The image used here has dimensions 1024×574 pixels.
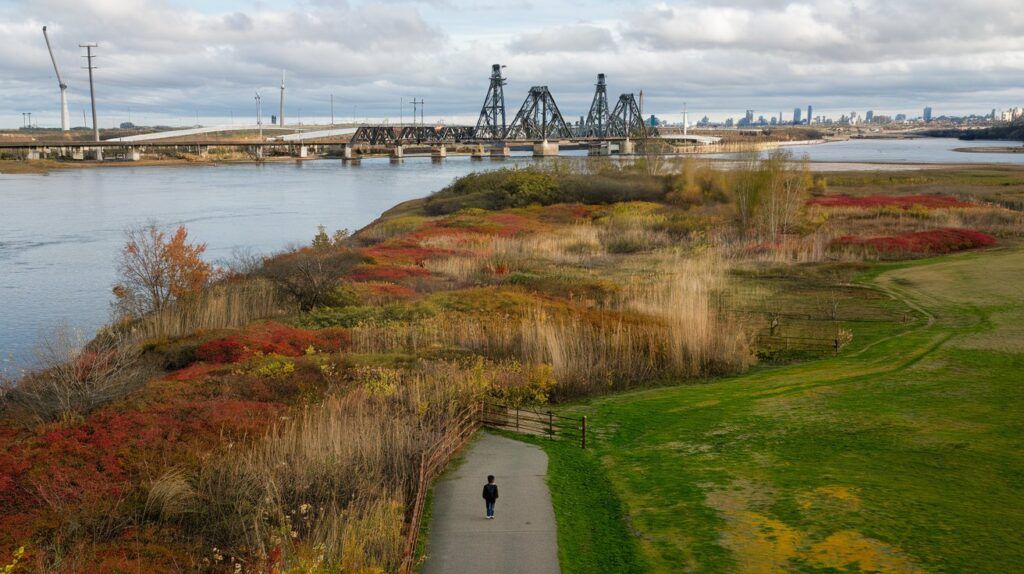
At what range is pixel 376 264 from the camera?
4250cm

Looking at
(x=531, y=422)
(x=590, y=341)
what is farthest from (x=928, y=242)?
(x=531, y=422)

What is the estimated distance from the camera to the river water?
130ft

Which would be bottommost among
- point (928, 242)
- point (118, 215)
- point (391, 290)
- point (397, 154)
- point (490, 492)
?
point (490, 492)

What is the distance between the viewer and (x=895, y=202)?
221 feet

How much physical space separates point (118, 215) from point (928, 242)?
63.6 meters

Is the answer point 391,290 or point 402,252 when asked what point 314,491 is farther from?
point 402,252

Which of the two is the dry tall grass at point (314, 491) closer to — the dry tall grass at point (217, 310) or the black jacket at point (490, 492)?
the black jacket at point (490, 492)

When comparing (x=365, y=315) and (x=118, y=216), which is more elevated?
(x=118, y=216)

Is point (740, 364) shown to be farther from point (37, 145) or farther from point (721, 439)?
point (37, 145)

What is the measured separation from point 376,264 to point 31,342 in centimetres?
1565

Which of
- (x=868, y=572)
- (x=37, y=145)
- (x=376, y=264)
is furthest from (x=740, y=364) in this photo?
(x=37, y=145)

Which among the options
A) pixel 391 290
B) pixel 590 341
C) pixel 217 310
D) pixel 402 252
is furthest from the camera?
pixel 402 252

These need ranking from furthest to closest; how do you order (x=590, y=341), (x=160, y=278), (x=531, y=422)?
(x=160, y=278) < (x=590, y=341) < (x=531, y=422)

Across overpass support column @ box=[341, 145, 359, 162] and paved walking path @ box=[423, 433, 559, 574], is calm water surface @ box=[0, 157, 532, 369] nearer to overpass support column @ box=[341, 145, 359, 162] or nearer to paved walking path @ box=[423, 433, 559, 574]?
paved walking path @ box=[423, 433, 559, 574]
